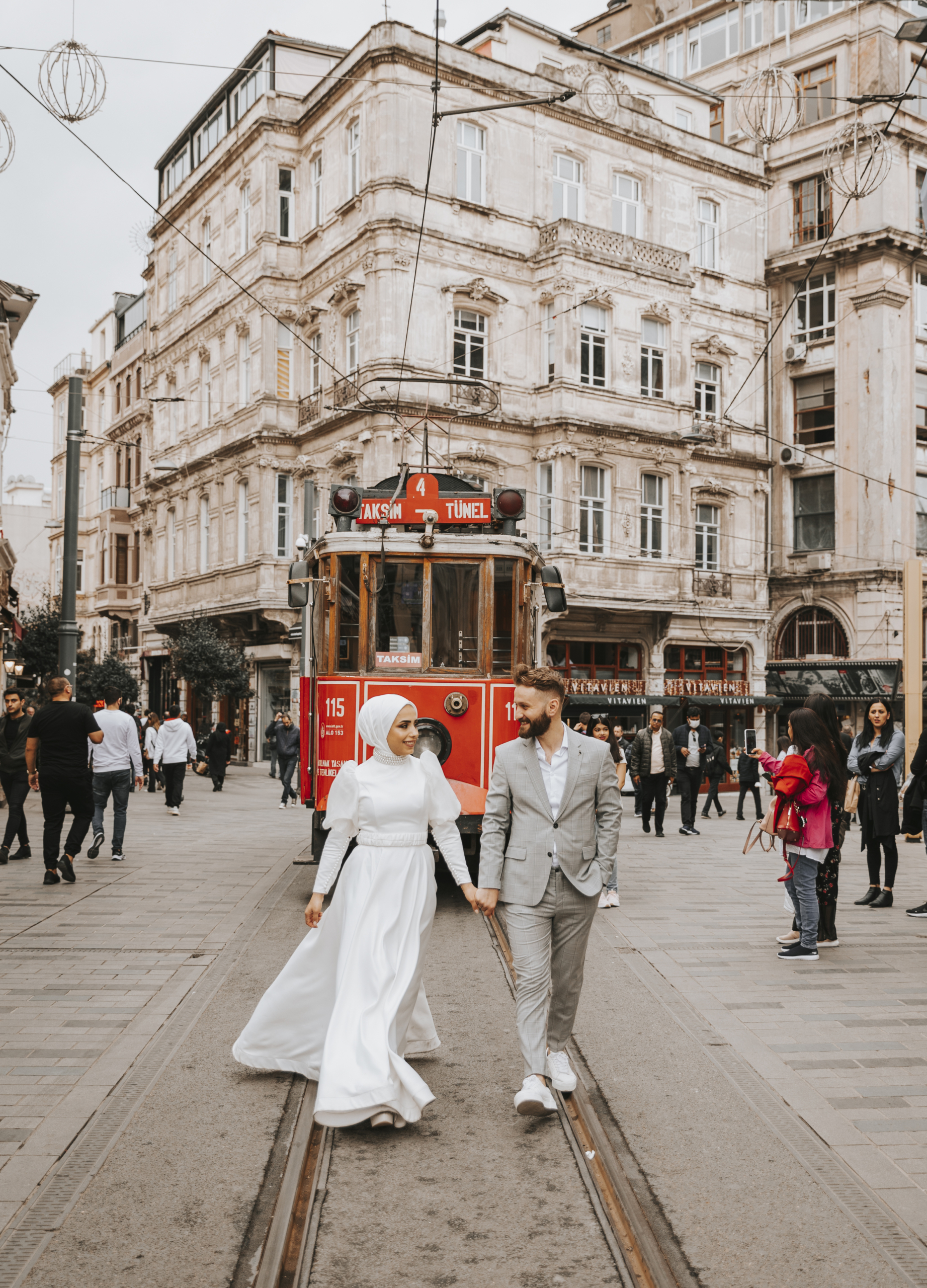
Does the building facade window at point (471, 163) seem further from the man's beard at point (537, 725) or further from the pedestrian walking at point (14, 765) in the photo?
the man's beard at point (537, 725)

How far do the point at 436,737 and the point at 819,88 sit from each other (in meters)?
32.6

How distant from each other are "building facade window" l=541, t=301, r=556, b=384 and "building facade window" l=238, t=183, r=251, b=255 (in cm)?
893

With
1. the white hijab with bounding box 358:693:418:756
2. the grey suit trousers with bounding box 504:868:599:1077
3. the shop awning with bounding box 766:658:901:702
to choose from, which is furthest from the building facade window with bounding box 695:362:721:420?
the grey suit trousers with bounding box 504:868:599:1077

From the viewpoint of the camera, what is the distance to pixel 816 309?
37.1 m

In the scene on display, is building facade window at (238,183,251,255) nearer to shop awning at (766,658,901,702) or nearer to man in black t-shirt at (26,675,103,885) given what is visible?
shop awning at (766,658,901,702)

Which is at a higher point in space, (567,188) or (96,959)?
(567,188)

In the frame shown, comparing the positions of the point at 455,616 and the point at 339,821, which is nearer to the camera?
the point at 339,821

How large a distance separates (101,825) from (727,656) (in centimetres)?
2310

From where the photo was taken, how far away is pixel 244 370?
112 feet

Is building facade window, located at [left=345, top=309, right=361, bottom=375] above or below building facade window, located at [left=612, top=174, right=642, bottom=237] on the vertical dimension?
below

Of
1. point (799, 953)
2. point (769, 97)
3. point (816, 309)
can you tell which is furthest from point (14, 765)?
point (816, 309)

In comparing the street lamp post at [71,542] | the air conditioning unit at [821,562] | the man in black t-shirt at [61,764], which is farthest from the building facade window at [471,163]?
the man in black t-shirt at [61,764]

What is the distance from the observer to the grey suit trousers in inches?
198

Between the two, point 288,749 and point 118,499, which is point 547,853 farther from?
point 118,499
